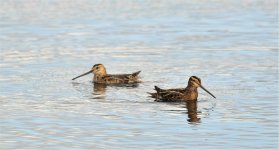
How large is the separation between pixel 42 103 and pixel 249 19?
17.8 m

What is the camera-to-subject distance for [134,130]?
18.4 meters

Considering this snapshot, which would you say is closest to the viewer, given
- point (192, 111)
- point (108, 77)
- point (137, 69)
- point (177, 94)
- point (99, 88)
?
point (192, 111)

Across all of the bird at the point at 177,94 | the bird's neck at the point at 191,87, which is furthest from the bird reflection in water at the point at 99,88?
the bird's neck at the point at 191,87

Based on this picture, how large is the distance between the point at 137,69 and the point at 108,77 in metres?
1.62

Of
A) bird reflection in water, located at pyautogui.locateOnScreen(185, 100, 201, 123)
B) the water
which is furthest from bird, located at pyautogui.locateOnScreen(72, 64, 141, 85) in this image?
bird reflection in water, located at pyautogui.locateOnScreen(185, 100, 201, 123)

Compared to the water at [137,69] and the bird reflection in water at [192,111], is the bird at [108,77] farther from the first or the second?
the bird reflection in water at [192,111]

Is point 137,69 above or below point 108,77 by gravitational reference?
above

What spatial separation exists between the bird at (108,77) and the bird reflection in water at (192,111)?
10.3 feet

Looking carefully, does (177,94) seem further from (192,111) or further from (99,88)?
(99,88)

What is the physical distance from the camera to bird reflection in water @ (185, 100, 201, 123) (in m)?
19.8

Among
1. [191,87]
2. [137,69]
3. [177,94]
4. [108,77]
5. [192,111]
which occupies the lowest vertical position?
[192,111]

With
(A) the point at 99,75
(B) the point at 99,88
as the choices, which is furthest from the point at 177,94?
(A) the point at 99,75

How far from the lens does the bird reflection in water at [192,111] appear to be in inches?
780

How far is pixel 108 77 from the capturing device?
26.2 metres
